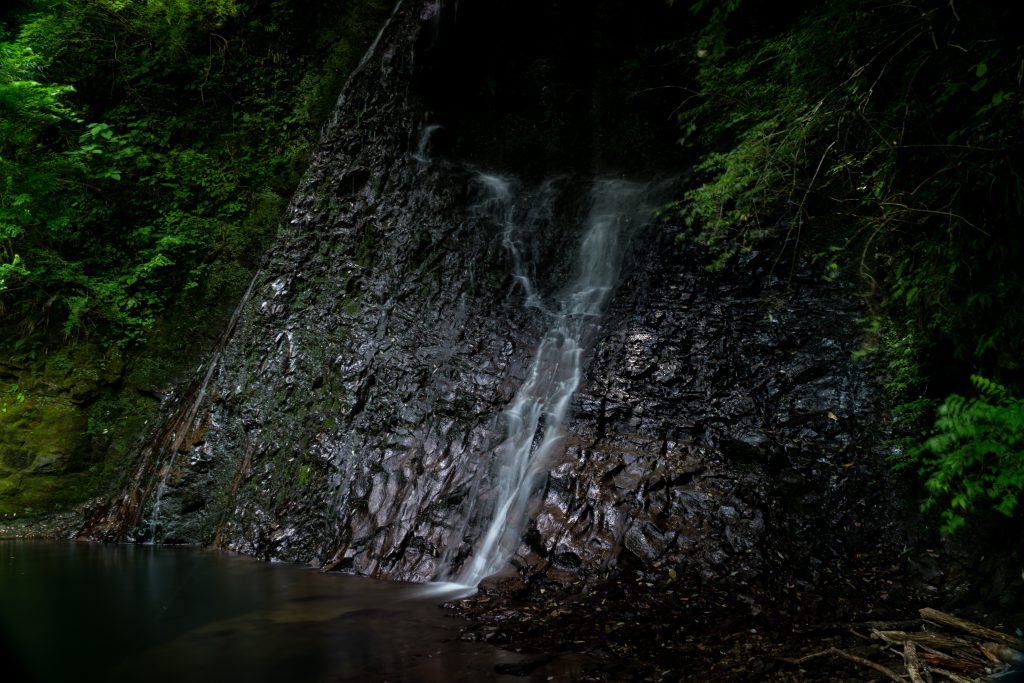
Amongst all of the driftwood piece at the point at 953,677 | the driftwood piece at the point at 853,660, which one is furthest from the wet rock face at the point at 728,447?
the driftwood piece at the point at 953,677

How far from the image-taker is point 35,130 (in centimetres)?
898

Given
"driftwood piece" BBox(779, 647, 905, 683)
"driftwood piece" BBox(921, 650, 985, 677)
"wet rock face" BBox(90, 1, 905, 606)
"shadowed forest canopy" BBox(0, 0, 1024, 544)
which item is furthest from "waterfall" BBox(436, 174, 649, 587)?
"driftwood piece" BBox(921, 650, 985, 677)

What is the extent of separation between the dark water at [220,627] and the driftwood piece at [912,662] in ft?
5.91

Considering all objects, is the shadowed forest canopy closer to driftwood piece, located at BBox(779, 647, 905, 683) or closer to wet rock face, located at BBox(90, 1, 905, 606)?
wet rock face, located at BBox(90, 1, 905, 606)

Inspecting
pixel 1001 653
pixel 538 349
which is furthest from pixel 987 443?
pixel 538 349

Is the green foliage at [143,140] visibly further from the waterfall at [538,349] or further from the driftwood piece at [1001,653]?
the driftwood piece at [1001,653]

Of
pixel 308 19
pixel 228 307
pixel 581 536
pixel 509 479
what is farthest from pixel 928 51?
pixel 308 19

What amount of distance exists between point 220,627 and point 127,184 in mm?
8661

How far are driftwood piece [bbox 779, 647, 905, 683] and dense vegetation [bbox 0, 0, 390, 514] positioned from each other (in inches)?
342

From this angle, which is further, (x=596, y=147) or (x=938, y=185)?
(x=596, y=147)

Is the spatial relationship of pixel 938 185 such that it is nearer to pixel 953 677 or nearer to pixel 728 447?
pixel 728 447

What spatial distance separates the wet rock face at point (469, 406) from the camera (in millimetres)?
4859

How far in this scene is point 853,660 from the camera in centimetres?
325

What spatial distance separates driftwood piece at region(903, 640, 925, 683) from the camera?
294 centimetres
